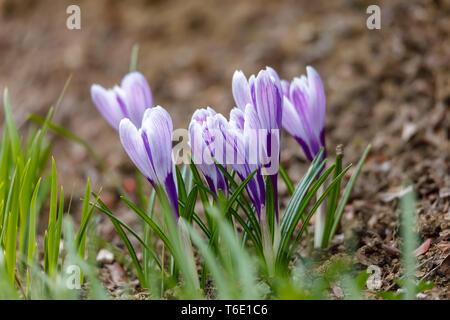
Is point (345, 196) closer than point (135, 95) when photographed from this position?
No

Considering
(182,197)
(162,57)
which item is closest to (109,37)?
(162,57)

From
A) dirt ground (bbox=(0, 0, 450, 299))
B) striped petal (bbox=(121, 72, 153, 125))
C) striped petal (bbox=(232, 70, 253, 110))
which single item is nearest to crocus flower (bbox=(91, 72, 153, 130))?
striped petal (bbox=(121, 72, 153, 125))

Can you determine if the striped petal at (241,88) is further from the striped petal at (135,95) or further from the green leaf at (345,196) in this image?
the green leaf at (345,196)

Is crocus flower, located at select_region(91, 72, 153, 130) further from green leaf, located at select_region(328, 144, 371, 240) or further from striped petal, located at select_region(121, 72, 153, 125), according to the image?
green leaf, located at select_region(328, 144, 371, 240)

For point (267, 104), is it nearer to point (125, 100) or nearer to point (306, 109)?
point (306, 109)

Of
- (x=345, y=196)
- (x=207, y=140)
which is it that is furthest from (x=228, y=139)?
(x=345, y=196)
